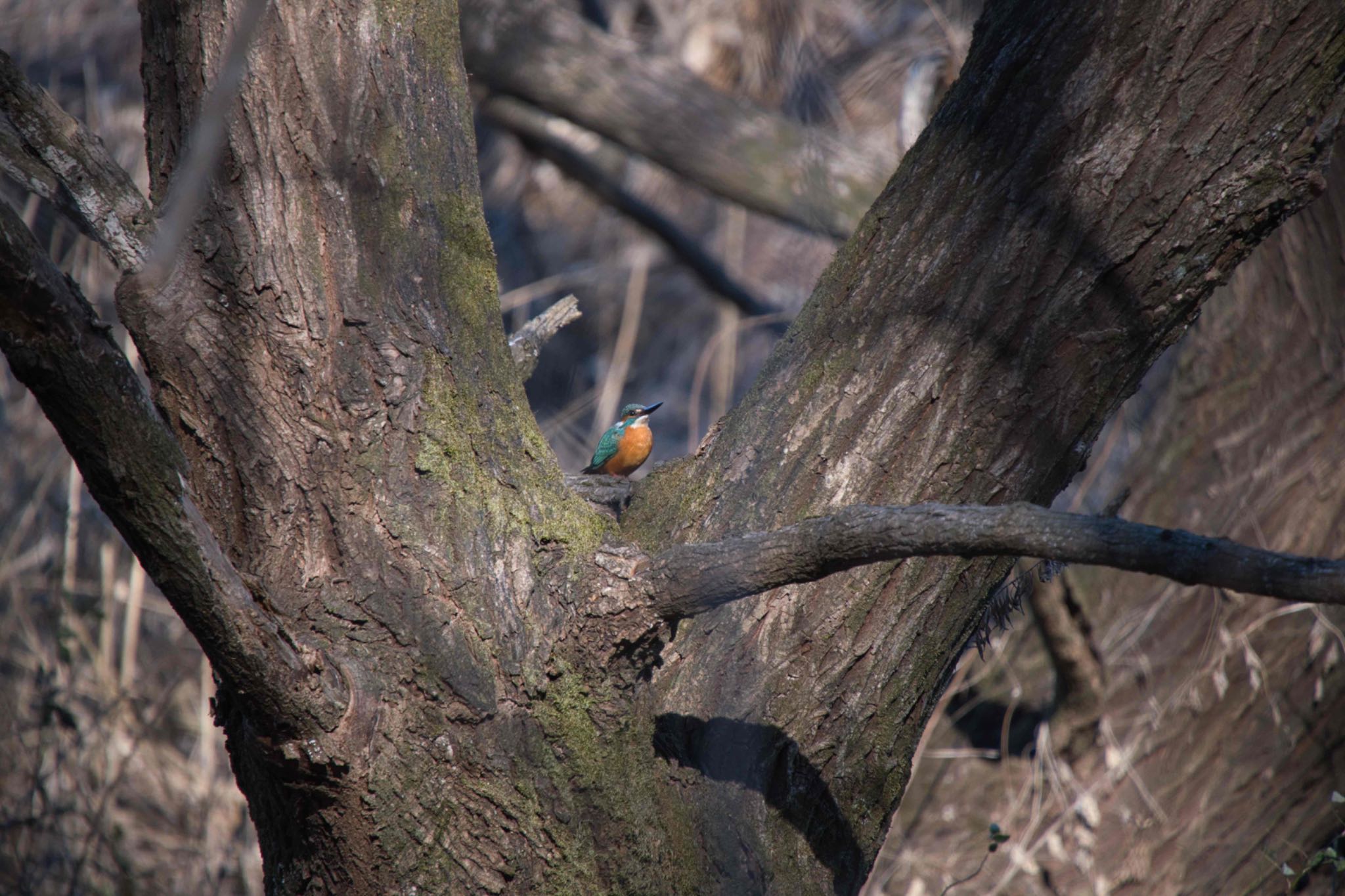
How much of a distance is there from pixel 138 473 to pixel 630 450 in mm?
3178

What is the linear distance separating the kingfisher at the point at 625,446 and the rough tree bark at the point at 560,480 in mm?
2592

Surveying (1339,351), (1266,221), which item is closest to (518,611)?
(1266,221)

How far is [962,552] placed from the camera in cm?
118

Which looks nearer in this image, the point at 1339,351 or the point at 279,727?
the point at 279,727

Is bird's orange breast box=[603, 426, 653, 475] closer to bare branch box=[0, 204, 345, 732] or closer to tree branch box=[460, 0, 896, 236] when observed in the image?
tree branch box=[460, 0, 896, 236]

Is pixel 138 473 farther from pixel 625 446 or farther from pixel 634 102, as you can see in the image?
pixel 634 102

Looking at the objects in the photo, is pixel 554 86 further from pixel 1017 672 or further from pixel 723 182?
pixel 1017 672

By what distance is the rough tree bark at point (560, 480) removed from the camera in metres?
1.47

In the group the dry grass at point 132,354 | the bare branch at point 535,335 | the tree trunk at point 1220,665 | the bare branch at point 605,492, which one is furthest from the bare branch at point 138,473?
the tree trunk at point 1220,665

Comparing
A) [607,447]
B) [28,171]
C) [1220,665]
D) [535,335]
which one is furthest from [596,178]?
[28,171]

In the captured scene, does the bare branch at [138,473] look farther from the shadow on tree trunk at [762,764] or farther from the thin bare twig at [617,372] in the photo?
the thin bare twig at [617,372]

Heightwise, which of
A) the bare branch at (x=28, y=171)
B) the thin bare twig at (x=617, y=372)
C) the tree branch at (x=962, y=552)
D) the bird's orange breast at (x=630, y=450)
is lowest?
the tree branch at (x=962, y=552)

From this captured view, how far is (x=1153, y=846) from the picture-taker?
2.95 m

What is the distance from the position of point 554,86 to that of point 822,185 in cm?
145
